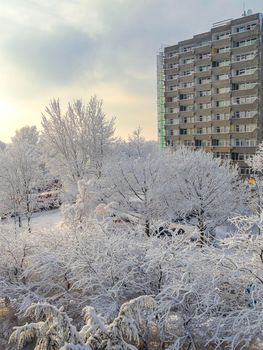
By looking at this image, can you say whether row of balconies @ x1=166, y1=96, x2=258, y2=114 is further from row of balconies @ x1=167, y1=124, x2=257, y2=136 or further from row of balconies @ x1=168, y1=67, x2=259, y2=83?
row of balconies @ x1=168, y1=67, x2=259, y2=83

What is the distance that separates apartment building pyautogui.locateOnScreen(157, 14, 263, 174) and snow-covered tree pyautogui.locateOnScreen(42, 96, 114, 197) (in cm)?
2323

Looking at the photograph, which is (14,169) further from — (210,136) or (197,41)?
(197,41)

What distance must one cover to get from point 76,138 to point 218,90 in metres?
27.0

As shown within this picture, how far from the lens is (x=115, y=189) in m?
20.5

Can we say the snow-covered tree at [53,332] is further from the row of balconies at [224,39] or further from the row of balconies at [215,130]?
the row of balconies at [224,39]

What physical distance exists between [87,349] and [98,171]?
19250 millimetres

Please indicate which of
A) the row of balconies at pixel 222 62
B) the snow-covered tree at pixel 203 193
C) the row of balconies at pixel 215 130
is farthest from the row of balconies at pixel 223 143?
the snow-covered tree at pixel 203 193

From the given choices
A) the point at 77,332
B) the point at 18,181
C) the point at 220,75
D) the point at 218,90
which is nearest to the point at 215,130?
the point at 218,90

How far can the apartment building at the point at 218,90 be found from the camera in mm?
41500

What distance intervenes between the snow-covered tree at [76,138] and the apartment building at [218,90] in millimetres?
23230

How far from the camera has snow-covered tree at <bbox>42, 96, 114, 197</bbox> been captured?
24.9 meters

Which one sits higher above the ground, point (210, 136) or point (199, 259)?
point (210, 136)

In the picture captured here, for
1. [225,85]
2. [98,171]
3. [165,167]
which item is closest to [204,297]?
[165,167]

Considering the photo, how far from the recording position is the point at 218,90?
45219 millimetres
